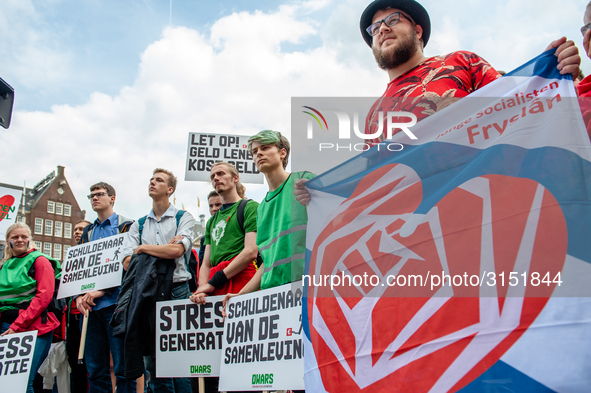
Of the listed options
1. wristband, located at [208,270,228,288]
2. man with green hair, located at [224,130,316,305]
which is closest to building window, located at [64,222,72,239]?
wristband, located at [208,270,228,288]

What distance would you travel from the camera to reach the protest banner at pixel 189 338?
12.9 feet

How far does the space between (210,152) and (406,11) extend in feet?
17.6

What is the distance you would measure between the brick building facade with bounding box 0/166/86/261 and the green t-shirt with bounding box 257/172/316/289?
1973 inches

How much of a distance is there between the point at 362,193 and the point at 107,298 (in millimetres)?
3597

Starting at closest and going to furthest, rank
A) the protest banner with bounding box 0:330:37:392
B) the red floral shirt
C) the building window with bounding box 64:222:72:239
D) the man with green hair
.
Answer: the red floral shirt, the man with green hair, the protest banner with bounding box 0:330:37:392, the building window with bounding box 64:222:72:239

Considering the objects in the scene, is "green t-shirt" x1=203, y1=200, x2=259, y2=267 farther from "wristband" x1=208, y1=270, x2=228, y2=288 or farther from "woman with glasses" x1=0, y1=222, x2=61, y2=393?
"woman with glasses" x1=0, y1=222, x2=61, y2=393

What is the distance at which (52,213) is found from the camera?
4906cm

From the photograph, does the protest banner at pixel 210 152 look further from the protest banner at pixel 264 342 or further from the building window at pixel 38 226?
the building window at pixel 38 226

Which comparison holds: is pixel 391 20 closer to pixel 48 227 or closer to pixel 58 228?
pixel 48 227

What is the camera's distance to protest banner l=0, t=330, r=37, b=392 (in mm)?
4699

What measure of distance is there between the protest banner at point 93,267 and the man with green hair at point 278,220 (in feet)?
6.13

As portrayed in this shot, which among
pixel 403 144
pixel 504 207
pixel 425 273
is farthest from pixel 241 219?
pixel 504 207

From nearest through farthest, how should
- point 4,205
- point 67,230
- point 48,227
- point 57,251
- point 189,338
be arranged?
point 189,338 → point 4,205 → point 48,227 → point 57,251 → point 67,230

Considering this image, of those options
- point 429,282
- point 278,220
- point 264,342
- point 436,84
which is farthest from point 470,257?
point 264,342
